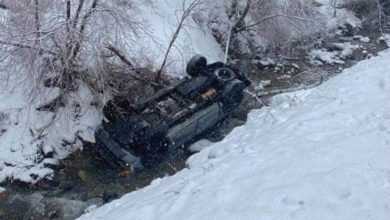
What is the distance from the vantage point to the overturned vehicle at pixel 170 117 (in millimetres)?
8367

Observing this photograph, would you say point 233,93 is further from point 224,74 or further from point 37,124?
point 37,124

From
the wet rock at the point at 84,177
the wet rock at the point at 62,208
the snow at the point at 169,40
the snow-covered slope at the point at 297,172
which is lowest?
the wet rock at the point at 62,208

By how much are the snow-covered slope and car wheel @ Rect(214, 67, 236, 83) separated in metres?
2.58

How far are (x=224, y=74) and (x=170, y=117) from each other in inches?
73.4

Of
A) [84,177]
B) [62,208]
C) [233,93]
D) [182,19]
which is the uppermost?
[182,19]

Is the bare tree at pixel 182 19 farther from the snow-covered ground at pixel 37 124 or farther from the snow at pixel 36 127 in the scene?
the snow at pixel 36 127

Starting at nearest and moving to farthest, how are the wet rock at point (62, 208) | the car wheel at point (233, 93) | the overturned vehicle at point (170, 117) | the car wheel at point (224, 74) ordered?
the wet rock at point (62, 208) < the overturned vehicle at point (170, 117) < the car wheel at point (233, 93) < the car wheel at point (224, 74)

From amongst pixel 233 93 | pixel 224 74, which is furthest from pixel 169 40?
pixel 233 93

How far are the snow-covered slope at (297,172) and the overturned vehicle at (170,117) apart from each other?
171cm

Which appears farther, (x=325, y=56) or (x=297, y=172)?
(x=325, y=56)

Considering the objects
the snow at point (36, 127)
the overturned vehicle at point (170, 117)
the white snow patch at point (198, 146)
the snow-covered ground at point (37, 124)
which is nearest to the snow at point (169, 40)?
the snow-covered ground at point (37, 124)

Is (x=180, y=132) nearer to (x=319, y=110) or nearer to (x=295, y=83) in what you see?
(x=319, y=110)

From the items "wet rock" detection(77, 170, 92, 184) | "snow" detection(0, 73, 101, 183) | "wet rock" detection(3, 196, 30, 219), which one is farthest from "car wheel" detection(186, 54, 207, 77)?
"wet rock" detection(3, 196, 30, 219)

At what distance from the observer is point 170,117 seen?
8.81 m
